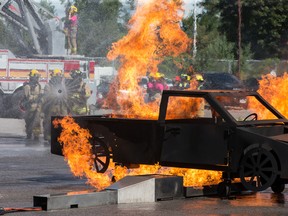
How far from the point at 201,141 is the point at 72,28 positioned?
27451mm

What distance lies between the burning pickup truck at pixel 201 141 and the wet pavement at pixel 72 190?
33 cm

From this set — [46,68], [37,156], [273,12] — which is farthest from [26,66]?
[273,12]

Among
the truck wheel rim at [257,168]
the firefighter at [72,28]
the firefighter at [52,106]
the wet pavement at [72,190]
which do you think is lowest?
the wet pavement at [72,190]

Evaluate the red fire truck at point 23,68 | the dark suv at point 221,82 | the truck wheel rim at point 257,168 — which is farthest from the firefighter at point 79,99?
the dark suv at point 221,82

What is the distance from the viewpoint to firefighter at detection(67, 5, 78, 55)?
1570 inches

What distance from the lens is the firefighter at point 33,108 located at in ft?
86.0

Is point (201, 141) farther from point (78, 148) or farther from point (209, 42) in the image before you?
point (209, 42)

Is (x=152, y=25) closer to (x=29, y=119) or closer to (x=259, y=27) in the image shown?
(x=29, y=119)

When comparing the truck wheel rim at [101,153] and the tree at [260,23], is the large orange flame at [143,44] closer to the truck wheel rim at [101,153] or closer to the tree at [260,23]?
the truck wheel rim at [101,153]

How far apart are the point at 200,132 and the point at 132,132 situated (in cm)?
106

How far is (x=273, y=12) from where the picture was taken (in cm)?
6862

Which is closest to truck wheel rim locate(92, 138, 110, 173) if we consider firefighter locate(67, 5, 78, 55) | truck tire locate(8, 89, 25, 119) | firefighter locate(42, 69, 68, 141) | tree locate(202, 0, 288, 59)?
firefighter locate(42, 69, 68, 141)

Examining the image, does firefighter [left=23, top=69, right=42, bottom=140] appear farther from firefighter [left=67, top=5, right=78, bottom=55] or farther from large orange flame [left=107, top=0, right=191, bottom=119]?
firefighter [left=67, top=5, right=78, bottom=55]

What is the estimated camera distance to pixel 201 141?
13.6 metres
